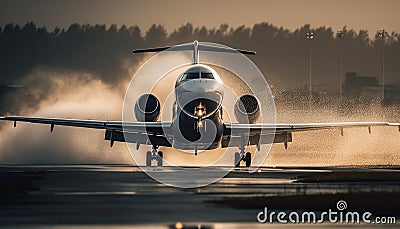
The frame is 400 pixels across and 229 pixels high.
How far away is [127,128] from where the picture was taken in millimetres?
55406

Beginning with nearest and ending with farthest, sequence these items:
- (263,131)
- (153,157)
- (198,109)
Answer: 1. (198,109)
2. (263,131)
3. (153,157)

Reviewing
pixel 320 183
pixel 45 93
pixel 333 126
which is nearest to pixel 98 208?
pixel 320 183

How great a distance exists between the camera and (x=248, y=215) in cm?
2575

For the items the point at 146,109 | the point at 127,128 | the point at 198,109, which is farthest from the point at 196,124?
the point at 146,109

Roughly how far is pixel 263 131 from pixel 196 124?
535cm

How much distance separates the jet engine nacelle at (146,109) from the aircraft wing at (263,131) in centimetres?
398

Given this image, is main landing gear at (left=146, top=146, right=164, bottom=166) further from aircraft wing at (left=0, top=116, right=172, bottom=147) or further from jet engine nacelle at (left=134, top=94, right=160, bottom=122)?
jet engine nacelle at (left=134, top=94, right=160, bottom=122)

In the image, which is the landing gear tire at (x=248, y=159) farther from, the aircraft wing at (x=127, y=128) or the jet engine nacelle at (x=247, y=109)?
the aircraft wing at (x=127, y=128)

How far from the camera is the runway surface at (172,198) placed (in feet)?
80.7

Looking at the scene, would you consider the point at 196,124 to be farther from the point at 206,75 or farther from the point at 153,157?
the point at 153,157

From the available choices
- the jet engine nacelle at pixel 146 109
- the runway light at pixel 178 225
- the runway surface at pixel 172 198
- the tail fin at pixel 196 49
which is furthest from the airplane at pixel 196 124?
the runway light at pixel 178 225

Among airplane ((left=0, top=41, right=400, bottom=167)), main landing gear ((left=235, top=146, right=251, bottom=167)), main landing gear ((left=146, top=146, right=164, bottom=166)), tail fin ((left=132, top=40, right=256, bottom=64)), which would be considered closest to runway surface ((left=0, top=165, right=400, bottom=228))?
airplane ((left=0, top=41, right=400, bottom=167))

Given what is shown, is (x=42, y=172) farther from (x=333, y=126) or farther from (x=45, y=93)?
(x=45, y=93)

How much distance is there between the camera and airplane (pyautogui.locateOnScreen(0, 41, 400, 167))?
51562 mm
